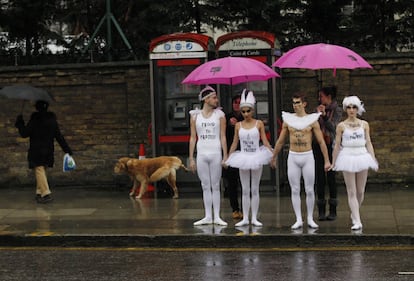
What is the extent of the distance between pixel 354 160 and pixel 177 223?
8.57ft

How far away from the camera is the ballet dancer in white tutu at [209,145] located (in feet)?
34.2

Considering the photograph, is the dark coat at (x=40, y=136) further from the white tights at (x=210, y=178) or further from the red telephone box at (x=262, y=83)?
the white tights at (x=210, y=178)

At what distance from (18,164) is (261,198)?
16.8ft

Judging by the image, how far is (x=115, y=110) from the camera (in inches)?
Answer: 590

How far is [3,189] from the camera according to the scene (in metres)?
15.2

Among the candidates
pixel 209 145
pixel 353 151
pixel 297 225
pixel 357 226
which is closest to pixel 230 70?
pixel 209 145

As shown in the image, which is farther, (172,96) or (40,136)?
(172,96)

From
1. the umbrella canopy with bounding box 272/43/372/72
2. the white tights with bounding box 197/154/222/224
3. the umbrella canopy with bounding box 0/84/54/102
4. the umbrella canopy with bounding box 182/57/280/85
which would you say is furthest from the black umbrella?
the umbrella canopy with bounding box 272/43/372/72

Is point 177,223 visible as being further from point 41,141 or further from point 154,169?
point 41,141

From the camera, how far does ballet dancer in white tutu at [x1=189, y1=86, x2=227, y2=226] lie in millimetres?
10438

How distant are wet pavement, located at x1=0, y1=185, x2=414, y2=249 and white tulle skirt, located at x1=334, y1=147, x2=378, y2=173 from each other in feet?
2.59

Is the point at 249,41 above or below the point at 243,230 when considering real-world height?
above

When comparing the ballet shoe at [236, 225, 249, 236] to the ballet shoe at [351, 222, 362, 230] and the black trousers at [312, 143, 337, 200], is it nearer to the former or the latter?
the black trousers at [312, 143, 337, 200]

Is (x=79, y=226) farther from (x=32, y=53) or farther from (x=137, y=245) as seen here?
(x=32, y=53)
